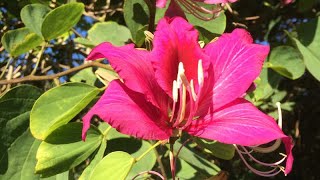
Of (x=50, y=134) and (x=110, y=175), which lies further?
(x=50, y=134)

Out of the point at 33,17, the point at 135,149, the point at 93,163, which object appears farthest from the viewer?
the point at 33,17

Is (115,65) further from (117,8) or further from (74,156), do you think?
(117,8)

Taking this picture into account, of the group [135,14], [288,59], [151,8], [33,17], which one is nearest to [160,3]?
[151,8]

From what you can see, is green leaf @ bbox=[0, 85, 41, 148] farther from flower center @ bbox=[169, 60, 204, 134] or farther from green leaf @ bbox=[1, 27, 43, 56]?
flower center @ bbox=[169, 60, 204, 134]

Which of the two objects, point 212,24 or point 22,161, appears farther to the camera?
point 212,24

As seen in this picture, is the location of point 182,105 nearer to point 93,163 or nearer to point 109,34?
point 93,163

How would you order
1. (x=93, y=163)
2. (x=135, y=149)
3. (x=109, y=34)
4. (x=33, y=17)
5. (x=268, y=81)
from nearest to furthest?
(x=93, y=163)
(x=135, y=149)
(x=33, y=17)
(x=109, y=34)
(x=268, y=81)

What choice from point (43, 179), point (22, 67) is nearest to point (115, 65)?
point (43, 179)

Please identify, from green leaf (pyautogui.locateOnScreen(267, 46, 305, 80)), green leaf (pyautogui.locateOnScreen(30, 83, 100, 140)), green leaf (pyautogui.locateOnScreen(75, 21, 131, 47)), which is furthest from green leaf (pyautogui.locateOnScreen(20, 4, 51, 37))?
green leaf (pyautogui.locateOnScreen(267, 46, 305, 80))
